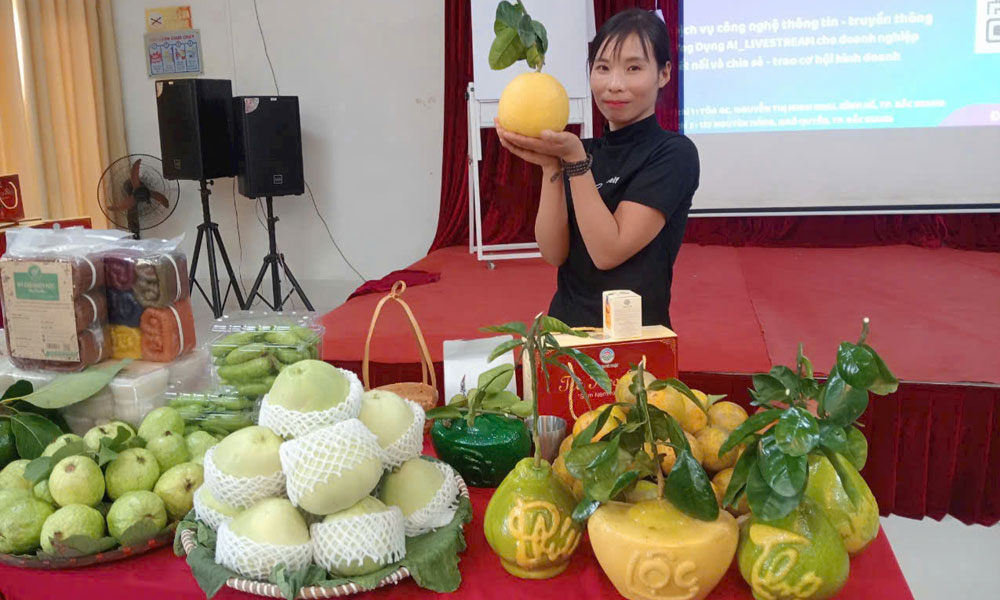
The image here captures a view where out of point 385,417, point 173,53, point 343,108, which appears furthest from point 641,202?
point 173,53

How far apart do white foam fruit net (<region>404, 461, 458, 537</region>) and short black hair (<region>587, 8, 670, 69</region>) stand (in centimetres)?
79

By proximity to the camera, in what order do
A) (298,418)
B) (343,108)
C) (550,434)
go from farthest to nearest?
(343,108) → (550,434) → (298,418)

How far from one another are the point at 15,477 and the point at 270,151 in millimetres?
3778

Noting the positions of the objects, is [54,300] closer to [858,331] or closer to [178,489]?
[178,489]

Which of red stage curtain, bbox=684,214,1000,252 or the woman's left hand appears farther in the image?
red stage curtain, bbox=684,214,1000,252

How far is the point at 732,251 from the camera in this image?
167 inches

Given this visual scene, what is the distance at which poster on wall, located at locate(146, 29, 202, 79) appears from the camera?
17.3 feet

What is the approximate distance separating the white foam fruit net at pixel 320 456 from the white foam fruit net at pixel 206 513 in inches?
4.2

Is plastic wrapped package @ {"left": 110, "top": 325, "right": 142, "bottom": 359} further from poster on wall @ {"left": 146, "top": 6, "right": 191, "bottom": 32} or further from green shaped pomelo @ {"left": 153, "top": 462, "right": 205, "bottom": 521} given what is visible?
poster on wall @ {"left": 146, "top": 6, "right": 191, "bottom": 32}

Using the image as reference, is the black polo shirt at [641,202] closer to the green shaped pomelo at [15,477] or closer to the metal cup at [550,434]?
the metal cup at [550,434]

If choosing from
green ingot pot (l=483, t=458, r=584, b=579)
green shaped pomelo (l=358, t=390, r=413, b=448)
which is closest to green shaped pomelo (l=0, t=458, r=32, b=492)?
green shaped pomelo (l=358, t=390, r=413, b=448)

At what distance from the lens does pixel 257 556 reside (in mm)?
797

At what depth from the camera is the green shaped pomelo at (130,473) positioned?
98 cm

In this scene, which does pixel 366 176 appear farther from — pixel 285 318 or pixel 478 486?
pixel 478 486
